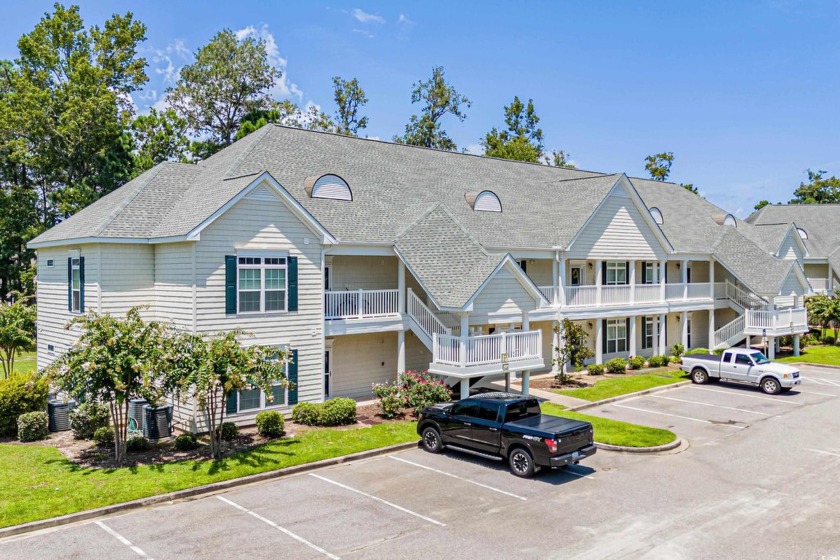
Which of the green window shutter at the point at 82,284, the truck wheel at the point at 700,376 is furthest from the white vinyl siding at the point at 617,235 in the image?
the green window shutter at the point at 82,284

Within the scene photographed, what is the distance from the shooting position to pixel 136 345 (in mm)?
15906

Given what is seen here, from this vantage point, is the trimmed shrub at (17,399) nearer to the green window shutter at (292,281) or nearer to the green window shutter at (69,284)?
the green window shutter at (69,284)

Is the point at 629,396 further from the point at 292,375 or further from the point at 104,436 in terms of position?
the point at 104,436

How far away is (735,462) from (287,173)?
18553mm

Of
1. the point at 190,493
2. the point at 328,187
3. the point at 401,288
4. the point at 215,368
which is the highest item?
the point at 328,187

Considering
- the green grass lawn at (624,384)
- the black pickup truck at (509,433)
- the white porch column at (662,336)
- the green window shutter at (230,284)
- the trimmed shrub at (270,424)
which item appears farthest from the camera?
the white porch column at (662,336)

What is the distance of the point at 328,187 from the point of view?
25.5 m

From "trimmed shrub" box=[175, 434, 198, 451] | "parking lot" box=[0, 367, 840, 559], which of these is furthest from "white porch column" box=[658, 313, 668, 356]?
"trimmed shrub" box=[175, 434, 198, 451]

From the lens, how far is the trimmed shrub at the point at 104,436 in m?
18.2

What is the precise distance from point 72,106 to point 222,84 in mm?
12001

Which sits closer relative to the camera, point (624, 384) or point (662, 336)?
point (624, 384)

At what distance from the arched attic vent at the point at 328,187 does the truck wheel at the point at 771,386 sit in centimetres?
1891

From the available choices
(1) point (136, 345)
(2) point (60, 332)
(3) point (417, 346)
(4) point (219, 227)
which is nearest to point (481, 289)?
(3) point (417, 346)

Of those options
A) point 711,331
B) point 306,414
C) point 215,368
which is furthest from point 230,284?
point 711,331
